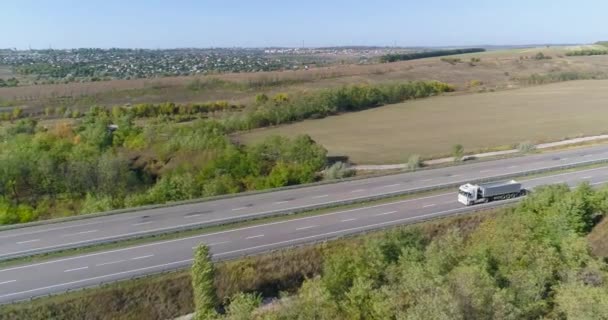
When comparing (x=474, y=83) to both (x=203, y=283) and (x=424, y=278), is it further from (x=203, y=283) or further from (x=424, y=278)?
(x=203, y=283)

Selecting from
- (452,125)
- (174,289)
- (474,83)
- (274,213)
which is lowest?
(452,125)

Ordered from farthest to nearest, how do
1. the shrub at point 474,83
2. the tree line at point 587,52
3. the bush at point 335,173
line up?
the tree line at point 587,52, the shrub at point 474,83, the bush at point 335,173

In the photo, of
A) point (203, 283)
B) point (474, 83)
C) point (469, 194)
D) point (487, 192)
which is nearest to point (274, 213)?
point (203, 283)

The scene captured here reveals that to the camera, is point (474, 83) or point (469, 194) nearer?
point (469, 194)

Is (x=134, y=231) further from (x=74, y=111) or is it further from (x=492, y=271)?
(x=74, y=111)

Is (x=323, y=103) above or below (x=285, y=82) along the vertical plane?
below

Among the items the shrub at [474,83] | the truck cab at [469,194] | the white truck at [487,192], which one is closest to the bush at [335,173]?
the white truck at [487,192]

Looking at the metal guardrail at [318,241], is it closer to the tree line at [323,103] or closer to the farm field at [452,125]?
the farm field at [452,125]
